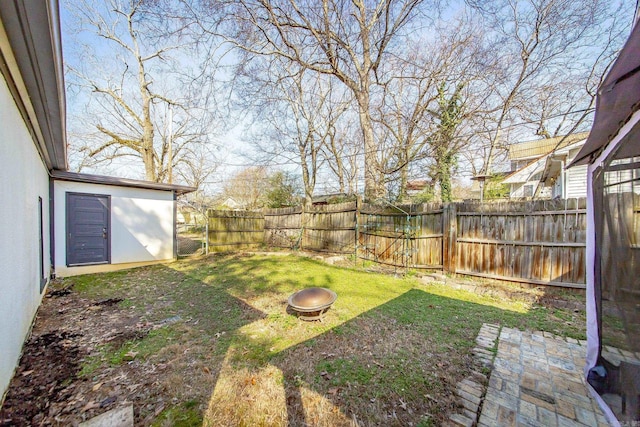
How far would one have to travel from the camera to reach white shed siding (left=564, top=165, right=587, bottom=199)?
8.76 metres

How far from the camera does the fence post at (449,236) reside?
572 cm

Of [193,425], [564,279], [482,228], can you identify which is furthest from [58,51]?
[564,279]

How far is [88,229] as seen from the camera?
634 centimetres

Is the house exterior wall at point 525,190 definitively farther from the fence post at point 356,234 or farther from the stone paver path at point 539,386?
the stone paver path at point 539,386

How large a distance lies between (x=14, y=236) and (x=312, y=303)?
3316 millimetres

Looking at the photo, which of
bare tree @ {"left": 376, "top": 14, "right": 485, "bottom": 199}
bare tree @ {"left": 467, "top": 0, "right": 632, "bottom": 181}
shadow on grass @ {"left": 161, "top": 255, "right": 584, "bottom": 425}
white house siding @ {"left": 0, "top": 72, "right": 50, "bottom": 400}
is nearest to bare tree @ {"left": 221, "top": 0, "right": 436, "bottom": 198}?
bare tree @ {"left": 376, "top": 14, "right": 485, "bottom": 199}

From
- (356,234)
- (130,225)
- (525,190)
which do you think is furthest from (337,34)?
(525,190)

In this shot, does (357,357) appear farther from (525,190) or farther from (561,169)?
(525,190)

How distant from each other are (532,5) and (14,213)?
13.7 m

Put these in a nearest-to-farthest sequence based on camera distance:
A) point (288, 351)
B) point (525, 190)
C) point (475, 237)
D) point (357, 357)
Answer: point (357, 357) → point (288, 351) → point (475, 237) → point (525, 190)

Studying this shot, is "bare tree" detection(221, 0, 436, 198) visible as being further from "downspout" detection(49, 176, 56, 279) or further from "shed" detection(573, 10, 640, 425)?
"downspout" detection(49, 176, 56, 279)

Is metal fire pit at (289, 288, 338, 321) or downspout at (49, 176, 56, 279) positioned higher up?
downspout at (49, 176, 56, 279)

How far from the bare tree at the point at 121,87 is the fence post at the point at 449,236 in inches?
344

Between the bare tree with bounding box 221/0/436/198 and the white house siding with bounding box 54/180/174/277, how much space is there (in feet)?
19.4
